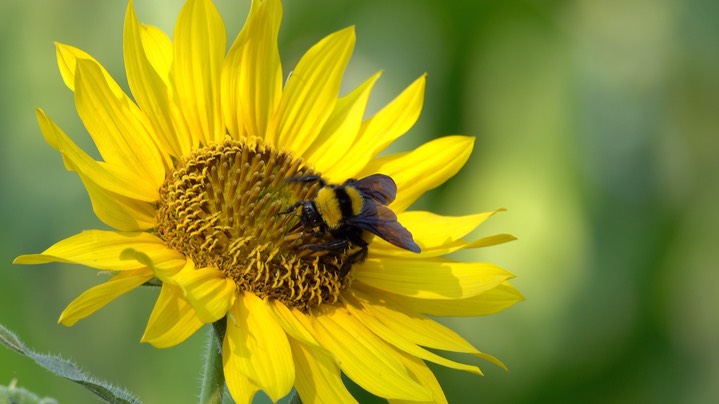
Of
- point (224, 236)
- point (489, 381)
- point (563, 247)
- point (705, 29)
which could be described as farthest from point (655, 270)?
point (224, 236)

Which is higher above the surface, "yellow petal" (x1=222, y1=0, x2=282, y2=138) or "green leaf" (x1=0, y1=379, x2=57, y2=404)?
"yellow petal" (x1=222, y1=0, x2=282, y2=138)

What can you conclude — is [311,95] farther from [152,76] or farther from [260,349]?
[260,349]

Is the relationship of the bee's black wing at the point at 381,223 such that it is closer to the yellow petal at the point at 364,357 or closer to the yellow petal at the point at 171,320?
the yellow petal at the point at 364,357

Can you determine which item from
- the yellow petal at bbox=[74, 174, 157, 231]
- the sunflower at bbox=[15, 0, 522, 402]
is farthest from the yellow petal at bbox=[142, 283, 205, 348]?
the yellow petal at bbox=[74, 174, 157, 231]

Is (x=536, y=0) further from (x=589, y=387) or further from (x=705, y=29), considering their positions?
(x=589, y=387)

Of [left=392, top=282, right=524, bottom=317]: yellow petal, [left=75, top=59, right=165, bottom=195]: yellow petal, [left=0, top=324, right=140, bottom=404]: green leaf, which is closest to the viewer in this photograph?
[left=0, top=324, right=140, bottom=404]: green leaf

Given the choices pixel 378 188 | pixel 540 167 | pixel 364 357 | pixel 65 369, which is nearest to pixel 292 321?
pixel 364 357

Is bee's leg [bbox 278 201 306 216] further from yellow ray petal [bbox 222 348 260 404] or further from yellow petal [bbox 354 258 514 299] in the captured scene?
yellow ray petal [bbox 222 348 260 404]
